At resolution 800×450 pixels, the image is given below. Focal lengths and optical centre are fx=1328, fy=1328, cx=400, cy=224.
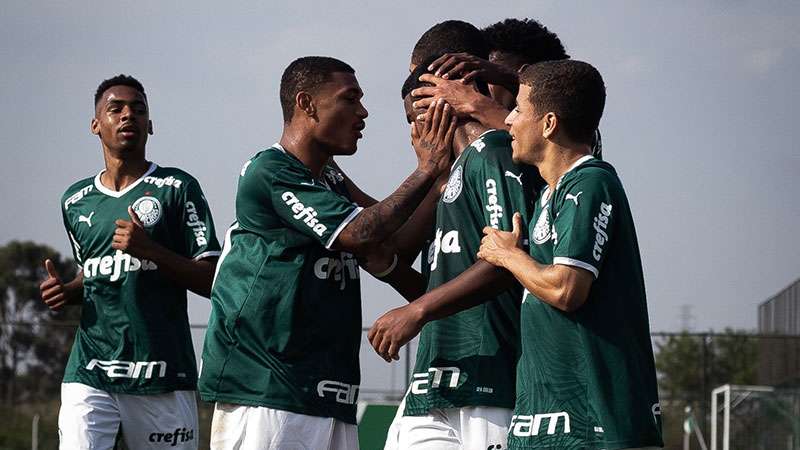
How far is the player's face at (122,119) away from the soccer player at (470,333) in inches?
126

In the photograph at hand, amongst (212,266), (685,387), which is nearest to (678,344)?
(685,387)

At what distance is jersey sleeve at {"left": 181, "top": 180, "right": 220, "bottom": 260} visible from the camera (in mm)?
7602

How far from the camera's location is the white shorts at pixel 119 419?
739cm

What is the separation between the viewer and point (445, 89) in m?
5.34

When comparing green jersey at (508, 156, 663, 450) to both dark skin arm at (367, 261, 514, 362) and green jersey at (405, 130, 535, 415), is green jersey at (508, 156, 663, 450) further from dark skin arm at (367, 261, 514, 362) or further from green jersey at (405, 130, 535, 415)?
green jersey at (405, 130, 535, 415)

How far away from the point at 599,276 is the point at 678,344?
19427 millimetres

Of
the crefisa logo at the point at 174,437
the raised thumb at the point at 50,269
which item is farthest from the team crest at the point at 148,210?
the crefisa logo at the point at 174,437

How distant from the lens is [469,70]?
5.41 m

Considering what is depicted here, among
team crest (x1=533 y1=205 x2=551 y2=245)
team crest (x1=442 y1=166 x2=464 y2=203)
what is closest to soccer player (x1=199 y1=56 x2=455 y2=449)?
team crest (x1=442 y1=166 x2=464 y2=203)

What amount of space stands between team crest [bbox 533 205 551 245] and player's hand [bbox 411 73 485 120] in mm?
794

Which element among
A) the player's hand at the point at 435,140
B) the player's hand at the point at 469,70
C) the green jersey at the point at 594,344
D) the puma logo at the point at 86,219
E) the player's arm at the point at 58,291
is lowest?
the green jersey at the point at 594,344

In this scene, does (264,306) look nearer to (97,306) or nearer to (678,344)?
(97,306)

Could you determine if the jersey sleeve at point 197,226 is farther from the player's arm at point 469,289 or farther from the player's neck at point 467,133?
the player's arm at point 469,289

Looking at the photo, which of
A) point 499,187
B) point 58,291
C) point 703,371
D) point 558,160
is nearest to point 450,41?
point 499,187
